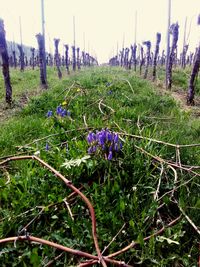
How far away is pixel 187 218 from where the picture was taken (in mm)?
1894

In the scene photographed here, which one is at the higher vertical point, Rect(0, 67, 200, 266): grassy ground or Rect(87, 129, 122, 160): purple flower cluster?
Rect(87, 129, 122, 160): purple flower cluster

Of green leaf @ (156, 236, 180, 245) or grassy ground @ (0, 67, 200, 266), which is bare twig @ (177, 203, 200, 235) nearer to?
grassy ground @ (0, 67, 200, 266)

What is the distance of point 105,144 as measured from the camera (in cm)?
249

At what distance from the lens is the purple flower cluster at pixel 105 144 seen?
246cm

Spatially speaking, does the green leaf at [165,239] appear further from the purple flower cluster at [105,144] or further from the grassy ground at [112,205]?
the purple flower cluster at [105,144]

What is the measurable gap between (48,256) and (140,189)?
3.20 feet

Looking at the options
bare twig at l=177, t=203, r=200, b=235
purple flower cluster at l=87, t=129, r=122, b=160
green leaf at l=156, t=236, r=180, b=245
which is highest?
purple flower cluster at l=87, t=129, r=122, b=160

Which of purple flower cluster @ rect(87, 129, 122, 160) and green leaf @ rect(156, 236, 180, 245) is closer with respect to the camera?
green leaf @ rect(156, 236, 180, 245)

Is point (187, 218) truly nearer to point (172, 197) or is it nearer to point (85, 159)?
point (172, 197)

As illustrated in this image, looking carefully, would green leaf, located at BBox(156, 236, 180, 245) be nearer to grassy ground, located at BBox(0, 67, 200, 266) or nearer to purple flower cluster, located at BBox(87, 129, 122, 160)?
grassy ground, located at BBox(0, 67, 200, 266)

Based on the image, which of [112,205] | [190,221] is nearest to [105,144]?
[112,205]

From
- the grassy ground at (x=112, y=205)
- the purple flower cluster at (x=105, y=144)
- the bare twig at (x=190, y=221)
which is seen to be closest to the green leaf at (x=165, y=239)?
the grassy ground at (x=112, y=205)

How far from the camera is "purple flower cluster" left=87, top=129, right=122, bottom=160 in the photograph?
246cm

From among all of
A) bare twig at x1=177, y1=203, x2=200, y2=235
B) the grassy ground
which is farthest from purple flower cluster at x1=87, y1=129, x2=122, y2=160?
bare twig at x1=177, y1=203, x2=200, y2=235
